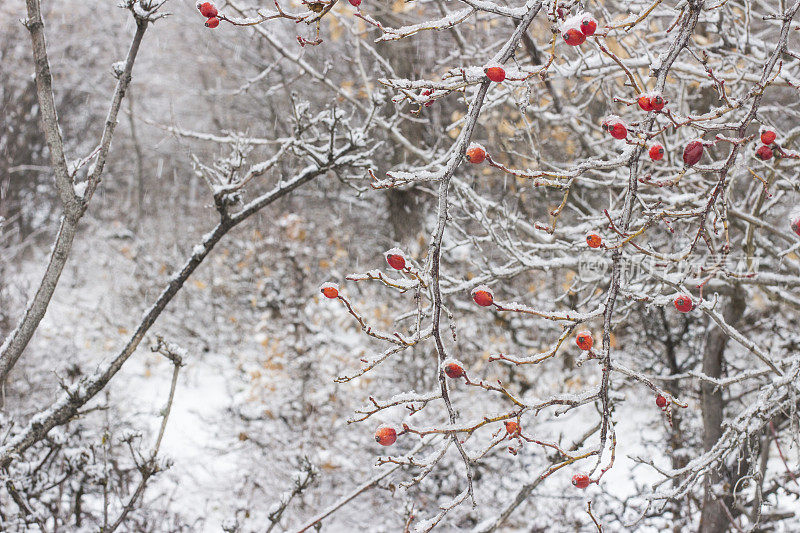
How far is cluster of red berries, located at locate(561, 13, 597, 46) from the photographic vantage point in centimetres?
116

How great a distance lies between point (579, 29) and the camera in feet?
3.80

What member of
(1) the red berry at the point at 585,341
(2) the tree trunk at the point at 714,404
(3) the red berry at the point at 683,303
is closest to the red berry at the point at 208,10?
(1) the red berry at the point at 585,341

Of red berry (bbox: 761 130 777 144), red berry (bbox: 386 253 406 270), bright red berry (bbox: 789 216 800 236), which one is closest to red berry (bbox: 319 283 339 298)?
red berry (bbox: 386 253 406 270)

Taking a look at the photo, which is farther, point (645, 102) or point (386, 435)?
point (386, 435)

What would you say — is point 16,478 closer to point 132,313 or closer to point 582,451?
point 582,451

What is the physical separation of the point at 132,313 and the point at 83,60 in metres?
6.73

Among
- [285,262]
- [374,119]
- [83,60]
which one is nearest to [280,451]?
[285,262]

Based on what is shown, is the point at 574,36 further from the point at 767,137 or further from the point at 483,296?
the point at 767,137

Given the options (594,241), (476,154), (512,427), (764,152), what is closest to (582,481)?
(512,427)

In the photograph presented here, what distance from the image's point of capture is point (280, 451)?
5043 millimetres

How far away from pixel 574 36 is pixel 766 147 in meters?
0.79

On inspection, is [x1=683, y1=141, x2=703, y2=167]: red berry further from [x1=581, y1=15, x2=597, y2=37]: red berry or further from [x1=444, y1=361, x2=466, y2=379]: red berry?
[x1=444, y1=361, x2=466, y2=379]: red berry

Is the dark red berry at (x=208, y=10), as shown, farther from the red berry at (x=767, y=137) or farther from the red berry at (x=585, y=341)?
the red berry at (x=767, y=137)

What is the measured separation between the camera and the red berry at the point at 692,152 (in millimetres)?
1320
